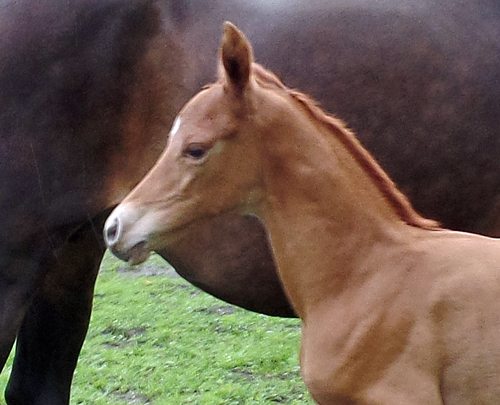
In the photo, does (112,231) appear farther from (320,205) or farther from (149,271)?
(149,271)

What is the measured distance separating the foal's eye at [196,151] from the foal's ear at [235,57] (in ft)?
0.53

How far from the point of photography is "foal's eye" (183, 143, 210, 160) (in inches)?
78.5

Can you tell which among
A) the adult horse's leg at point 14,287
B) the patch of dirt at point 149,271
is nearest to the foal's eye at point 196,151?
the adult horse's leg at point 14,287

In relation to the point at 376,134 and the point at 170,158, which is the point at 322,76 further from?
the point at 170,158

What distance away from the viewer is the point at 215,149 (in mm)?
2006

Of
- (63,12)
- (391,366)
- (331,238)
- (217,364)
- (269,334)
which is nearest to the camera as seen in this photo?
(391,366)

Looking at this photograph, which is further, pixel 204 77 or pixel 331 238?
pixel 204 77

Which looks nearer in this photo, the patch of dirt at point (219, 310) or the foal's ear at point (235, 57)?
the foal's ear at point (235, 57)

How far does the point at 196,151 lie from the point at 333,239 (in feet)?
1.29

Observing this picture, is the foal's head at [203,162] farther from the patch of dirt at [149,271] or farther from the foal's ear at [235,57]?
the patch of dirt at [149,271]

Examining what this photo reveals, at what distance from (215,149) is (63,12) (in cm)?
86

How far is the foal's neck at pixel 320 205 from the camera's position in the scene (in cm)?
202

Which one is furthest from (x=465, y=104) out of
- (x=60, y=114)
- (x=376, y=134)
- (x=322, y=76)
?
(x=60, y=114)

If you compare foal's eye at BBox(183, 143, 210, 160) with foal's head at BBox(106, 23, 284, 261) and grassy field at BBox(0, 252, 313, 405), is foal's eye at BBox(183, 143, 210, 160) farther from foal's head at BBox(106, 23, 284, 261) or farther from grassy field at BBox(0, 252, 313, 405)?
grassy field at BBox(0, 252, 313, 405)
